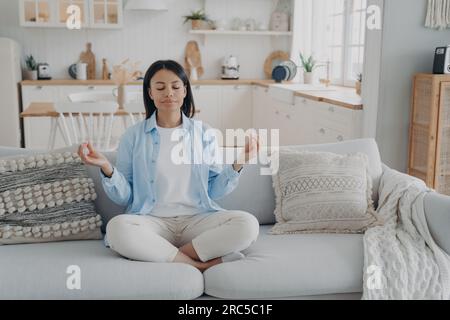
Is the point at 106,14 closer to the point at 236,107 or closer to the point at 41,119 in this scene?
the point at 41,119

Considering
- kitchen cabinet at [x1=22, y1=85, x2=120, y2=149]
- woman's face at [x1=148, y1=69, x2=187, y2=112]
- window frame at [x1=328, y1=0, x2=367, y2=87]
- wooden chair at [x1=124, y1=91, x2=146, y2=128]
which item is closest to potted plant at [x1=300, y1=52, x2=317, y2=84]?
window frame at [x1=328, y1=0, x2=367, y2=87]

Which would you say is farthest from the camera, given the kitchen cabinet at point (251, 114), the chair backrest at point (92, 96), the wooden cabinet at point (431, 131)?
the chair backrest at point (92, 96)

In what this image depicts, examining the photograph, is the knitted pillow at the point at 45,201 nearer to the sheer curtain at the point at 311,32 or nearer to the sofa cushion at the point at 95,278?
the sofa cushion at the point at 95,278

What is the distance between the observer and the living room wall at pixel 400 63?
365cm

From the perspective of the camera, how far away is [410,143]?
12.4 ft

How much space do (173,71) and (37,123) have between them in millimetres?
3890

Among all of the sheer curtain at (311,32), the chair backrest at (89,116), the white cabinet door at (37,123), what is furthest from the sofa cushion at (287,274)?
the white cabinet door at (37,123)

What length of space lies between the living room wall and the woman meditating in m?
1.78

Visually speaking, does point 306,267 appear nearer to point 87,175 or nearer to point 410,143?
point 87,175

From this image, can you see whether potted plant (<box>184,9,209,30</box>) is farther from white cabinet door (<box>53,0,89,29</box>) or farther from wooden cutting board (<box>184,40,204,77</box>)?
white cabinet door (<box>53,0,89,29</box>)

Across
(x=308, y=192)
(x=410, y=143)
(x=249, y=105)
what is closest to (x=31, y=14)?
(x=249, y=105)

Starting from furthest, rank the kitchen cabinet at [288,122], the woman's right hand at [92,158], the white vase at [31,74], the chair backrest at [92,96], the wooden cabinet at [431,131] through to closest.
Result: the white vase at [31,74]
the kitchen cabinet at [288,122]
the chair backrest at [92,96]
the wooden cabinet at [431,131]
the woman's right hand at [92,158]

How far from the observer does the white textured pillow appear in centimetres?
232
